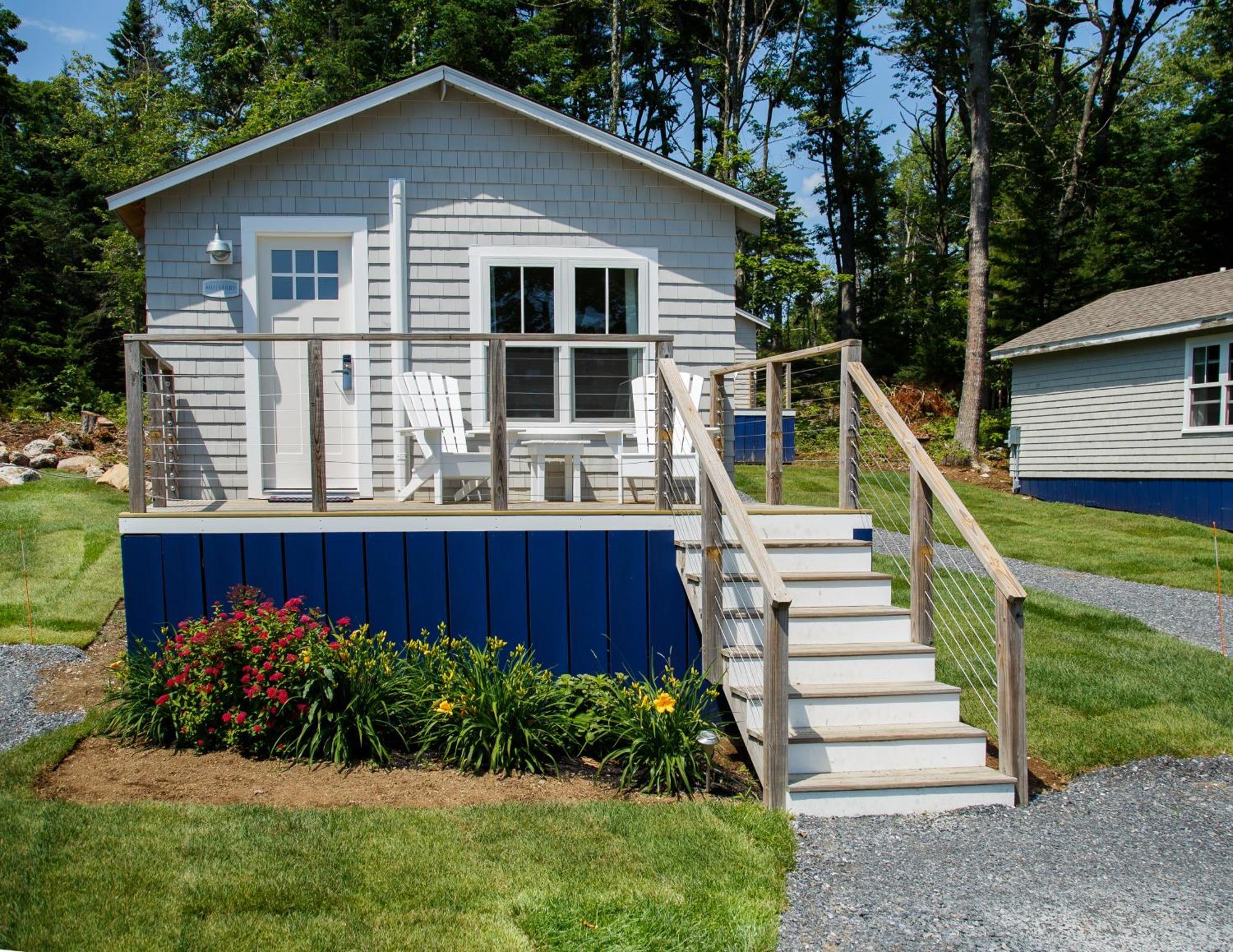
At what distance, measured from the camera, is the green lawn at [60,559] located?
7.07 metres

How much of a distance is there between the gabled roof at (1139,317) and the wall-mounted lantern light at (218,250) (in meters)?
12.6

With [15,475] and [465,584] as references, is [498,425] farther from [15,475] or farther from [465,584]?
[15,475]

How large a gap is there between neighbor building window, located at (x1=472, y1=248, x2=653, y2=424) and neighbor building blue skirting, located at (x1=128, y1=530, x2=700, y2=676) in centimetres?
246

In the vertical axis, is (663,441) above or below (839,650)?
above

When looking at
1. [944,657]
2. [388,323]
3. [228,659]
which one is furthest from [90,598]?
[944,657]

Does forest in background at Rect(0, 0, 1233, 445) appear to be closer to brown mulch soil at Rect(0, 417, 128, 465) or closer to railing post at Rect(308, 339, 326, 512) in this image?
brown mulch soil at Rect(0, 417, 128, 465)

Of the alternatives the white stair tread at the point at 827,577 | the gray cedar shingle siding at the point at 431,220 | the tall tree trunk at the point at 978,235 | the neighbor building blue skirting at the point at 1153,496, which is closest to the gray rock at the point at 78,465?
the gray cedar shingle siding at the point at 431,220

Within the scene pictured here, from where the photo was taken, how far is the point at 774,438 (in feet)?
19.9

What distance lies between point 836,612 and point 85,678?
182 inches

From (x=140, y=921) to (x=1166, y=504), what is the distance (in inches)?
592

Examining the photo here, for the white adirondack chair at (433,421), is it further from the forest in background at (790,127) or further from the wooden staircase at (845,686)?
the forest in background at (790,127)

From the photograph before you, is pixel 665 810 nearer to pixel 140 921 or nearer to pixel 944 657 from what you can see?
pixel 140 921

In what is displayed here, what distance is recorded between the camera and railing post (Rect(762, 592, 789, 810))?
12.8ft

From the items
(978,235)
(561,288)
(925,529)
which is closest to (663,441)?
(925,529)
